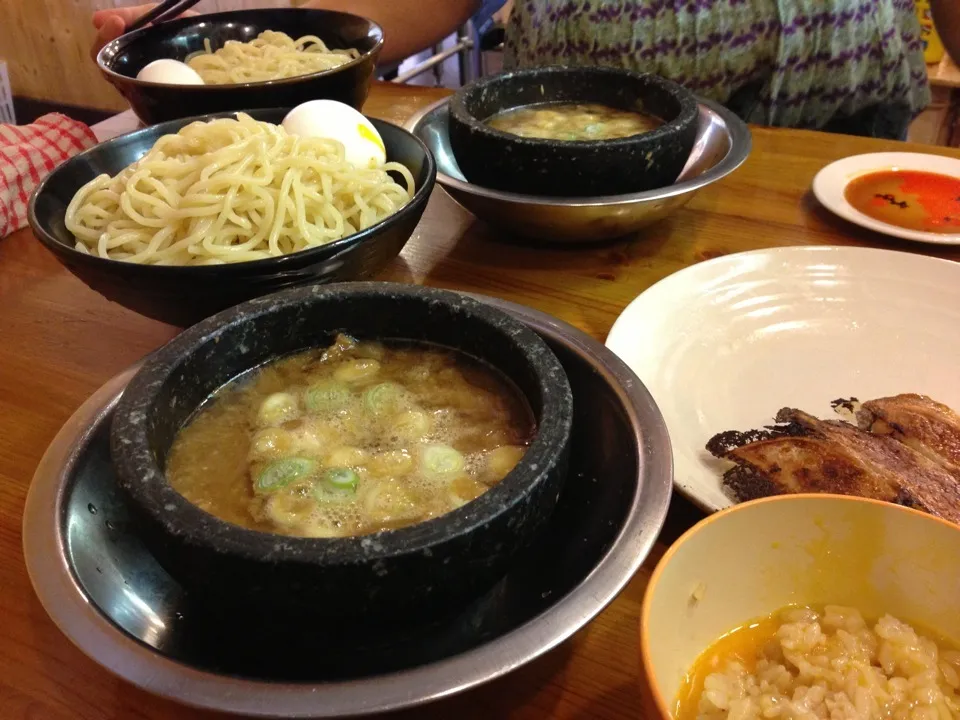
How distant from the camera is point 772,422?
118cm

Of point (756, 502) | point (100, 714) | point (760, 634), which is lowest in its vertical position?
point (100, 714)

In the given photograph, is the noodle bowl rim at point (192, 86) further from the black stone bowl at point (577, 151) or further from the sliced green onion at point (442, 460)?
the sliced green onion at point (442, 460)

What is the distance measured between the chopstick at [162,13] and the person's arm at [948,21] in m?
2.43

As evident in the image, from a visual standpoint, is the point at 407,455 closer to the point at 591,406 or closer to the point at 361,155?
the point at 591,406

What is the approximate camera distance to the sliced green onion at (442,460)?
0.86 m

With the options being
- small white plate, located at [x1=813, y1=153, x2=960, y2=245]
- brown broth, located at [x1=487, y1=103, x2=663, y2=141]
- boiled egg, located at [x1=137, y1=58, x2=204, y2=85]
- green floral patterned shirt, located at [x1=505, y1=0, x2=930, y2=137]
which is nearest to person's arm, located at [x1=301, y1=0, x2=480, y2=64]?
green floral patterned shirt, located at [x1=505, y1=0, x2=930, y2=137]

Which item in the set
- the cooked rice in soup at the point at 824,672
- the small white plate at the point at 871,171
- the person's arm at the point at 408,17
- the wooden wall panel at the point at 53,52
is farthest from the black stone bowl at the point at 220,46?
the wooden wall panel at the point at 53,52

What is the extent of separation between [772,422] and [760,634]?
1.62 ft

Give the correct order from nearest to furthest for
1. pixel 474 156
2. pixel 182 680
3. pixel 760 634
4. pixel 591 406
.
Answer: pixel 182 680
pixel 760 634
pixel 591 406
pixel 474 156

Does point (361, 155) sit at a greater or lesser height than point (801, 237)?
greater

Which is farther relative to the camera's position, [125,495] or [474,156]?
[474,156]

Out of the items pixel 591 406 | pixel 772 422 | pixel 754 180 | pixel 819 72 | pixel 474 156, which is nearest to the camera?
pixel 591 406

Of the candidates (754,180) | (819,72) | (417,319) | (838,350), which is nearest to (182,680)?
(417,319)

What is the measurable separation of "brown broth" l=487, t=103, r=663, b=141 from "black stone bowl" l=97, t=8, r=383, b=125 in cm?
45
